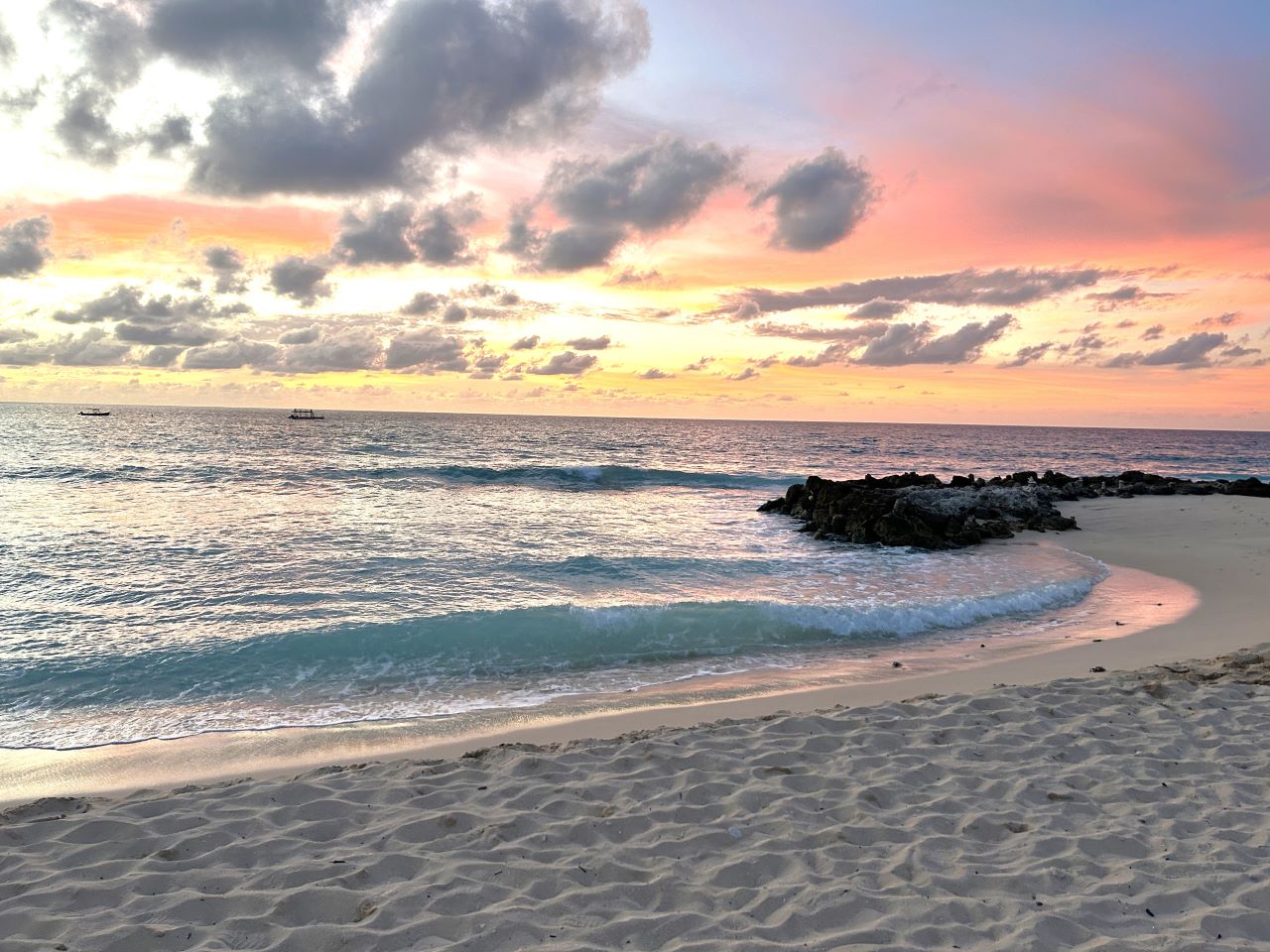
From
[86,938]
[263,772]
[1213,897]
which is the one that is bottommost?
[263,772]

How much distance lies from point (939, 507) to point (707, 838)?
21.2 m

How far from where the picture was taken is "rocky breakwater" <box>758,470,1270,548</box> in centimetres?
1969

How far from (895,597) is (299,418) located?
426ft

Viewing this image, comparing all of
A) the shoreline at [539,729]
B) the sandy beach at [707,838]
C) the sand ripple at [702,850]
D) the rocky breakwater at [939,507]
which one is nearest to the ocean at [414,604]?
the shoreline at [539,729]

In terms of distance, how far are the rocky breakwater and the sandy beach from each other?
12698 millimetres

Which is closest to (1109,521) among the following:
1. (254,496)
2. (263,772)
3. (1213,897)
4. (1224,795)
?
(1224,795)

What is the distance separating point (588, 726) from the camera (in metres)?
7.13

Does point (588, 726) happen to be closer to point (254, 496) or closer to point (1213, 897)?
point (1213, 897)

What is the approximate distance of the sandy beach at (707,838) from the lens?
11.9 ft

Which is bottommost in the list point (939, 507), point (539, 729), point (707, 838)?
point (539, 729)

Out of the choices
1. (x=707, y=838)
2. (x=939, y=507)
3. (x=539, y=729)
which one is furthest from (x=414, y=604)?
(x=939, y=507)

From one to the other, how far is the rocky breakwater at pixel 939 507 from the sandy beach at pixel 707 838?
12.7m

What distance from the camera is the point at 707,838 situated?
4.51 m

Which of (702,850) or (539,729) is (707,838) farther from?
(539,729)
